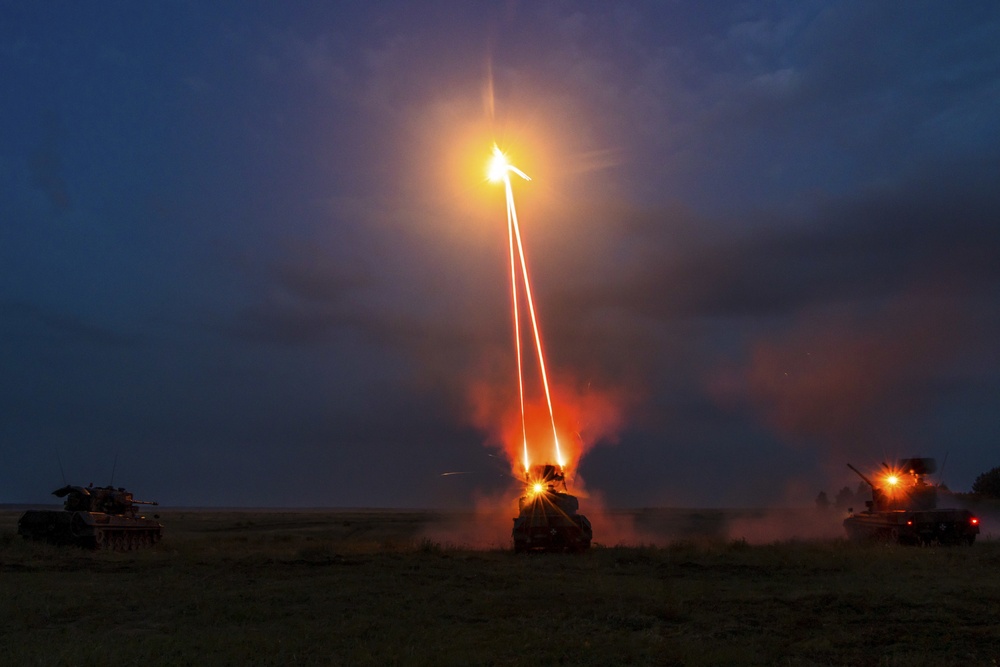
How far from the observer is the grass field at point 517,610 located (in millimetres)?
Result: 11781

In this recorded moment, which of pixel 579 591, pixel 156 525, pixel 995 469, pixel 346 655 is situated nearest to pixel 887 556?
pixel 579 591

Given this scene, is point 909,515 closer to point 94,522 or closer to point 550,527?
point 550,527

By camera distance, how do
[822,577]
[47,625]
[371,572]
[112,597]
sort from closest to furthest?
[47,625] → [112,597] → [822,577] → [371,572]

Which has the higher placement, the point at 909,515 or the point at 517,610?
the point at 909,515

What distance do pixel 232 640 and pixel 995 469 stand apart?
2964 inches

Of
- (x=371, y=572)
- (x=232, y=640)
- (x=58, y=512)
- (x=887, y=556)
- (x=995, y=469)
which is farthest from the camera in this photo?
(x=995, y=469)

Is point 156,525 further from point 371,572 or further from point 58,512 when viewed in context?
point 371,572

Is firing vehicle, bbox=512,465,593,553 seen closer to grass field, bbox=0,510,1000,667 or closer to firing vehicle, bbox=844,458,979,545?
grass field, bbox=0,510,1000,667

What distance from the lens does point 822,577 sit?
20797 millimetres

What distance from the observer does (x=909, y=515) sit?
29.9 meters

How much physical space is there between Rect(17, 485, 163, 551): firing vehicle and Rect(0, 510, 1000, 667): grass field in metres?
7.44

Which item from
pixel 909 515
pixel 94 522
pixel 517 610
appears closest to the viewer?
pixel 517 610

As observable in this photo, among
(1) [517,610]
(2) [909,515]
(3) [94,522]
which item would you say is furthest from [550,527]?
(3) [94,522]

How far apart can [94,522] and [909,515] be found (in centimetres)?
3309
